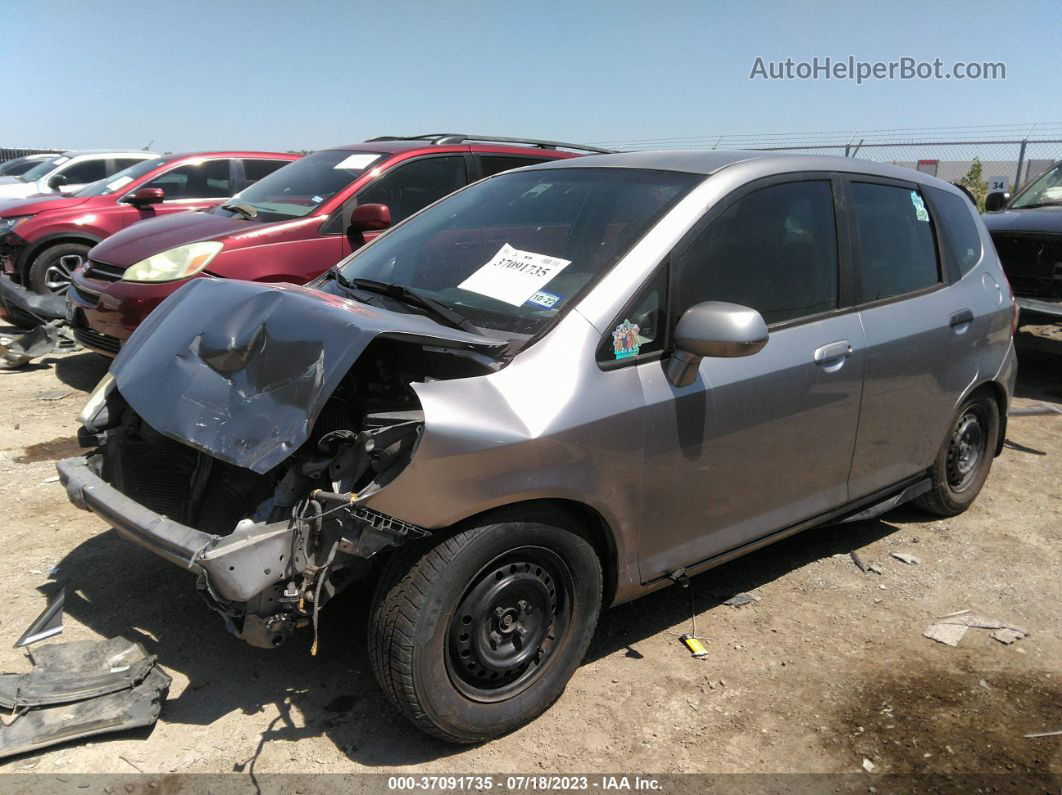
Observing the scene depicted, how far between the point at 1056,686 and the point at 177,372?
3441 mm

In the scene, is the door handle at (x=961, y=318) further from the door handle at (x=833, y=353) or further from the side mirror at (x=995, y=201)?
the side mirror at (x=995, y=201)

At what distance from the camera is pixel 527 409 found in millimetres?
2580

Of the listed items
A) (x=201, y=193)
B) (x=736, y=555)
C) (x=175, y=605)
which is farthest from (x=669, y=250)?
(x=201, y=193)

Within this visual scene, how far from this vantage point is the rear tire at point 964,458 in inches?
171

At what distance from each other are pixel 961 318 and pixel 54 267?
8.20 metres

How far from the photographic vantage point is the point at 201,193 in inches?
365

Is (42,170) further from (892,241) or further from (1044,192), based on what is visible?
(892,241)

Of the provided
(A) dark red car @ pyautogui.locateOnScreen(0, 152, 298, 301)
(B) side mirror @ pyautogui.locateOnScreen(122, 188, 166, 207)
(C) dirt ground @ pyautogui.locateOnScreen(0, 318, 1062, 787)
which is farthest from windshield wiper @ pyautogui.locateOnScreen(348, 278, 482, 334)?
(B) side mirror @ pyautogui.locateOnScreen(122, 188, 166, 207)

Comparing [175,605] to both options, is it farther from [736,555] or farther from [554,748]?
[736,555]

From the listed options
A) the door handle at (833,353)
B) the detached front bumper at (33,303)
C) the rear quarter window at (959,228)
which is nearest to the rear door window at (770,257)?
the door handle at (833,353)

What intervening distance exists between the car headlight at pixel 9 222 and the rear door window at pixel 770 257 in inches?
323

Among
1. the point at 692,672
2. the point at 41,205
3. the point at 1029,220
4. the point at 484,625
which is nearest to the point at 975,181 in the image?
the point at 1029,220

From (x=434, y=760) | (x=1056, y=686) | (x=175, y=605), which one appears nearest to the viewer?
(x=434, y=760)

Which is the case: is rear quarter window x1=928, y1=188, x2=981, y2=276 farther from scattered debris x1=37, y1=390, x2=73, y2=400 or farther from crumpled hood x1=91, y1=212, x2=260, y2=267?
scattered debris x1=37, y1=390, x2=73, y2=400
